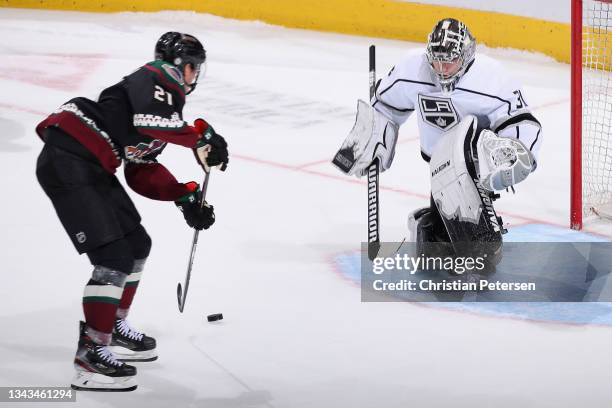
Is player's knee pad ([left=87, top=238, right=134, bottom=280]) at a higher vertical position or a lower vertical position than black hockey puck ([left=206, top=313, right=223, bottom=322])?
higher

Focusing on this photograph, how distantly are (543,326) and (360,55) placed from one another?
214 inches

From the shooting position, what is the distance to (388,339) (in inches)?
156

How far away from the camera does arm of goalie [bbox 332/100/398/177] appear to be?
183 inches

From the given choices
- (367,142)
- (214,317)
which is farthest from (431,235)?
(214,317)

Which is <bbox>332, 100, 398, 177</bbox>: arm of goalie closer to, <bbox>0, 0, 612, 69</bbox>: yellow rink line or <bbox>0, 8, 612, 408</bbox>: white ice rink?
<bbox>0, 8, 612, 408</bbox>: white ice rink

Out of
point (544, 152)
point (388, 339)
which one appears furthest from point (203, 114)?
point (388, 339)

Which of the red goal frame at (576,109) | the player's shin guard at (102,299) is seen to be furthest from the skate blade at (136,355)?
the red goal frame at (576,109)

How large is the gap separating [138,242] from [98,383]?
0.48m

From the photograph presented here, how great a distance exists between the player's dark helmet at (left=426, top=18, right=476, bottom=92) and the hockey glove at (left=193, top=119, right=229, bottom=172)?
1.05m

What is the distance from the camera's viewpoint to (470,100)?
173 inches

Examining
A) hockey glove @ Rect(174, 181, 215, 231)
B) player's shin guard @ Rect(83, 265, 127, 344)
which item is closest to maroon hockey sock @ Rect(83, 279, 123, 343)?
player's shin guard @ Rect(83, 265, 127, 344)

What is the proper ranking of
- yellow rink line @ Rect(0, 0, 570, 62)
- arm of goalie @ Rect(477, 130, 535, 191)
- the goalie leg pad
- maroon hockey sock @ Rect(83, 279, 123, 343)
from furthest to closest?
yellow rink line @ Rect(0, 0, 570, 62), the goalie leg pad, arm of goalie @ Rect(477, 130, 535, 191), maroon hockey sock @ Rect(83, 279, 123, 343)

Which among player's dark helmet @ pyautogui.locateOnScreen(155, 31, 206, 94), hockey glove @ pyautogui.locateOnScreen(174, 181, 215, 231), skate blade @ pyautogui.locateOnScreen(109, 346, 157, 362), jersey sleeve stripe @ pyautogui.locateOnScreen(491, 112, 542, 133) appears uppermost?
player's dark helmet @ pyautogui.locateOnScreen(155, 31, 206, 94)

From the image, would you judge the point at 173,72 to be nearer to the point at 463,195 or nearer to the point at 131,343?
the point at 131,343
